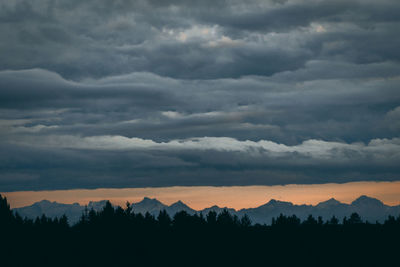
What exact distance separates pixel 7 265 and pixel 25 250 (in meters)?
11.1

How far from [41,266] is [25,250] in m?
7.98

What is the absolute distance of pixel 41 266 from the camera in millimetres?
196625

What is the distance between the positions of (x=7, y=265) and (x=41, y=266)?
11.2 m

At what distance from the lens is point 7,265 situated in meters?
189

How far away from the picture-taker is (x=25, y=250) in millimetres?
199875
